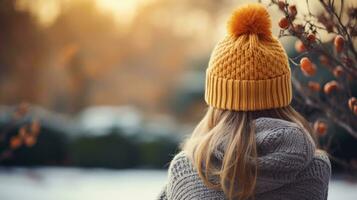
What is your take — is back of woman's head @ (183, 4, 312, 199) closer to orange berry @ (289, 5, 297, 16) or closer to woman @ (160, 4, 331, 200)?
woman @ (160, 4, 331, 200)

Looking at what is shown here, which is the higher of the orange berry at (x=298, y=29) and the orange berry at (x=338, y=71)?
the orange berry at (x=298, y=29)

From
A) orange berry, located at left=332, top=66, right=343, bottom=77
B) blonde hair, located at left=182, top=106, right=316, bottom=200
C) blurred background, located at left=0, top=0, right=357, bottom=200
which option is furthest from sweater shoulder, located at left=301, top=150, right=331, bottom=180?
blurred background, located at left=0, top=0, right=357, bottom=200

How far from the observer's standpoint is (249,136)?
6.19ft

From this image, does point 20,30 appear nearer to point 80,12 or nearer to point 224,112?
point 80,12

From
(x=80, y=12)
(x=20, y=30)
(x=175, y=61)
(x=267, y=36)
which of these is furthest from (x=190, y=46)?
(x=267, y=36)

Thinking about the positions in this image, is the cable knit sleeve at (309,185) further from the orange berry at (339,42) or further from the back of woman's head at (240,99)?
the orange berry at (339,42)

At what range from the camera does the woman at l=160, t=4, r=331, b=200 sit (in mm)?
1836

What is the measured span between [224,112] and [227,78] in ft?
0.38

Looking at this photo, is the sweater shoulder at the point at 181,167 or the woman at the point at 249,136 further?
the sweater shoulder at the point at 181,167

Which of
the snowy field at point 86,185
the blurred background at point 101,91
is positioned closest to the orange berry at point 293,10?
the snowy field at point 86,185

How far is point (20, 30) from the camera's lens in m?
7.51

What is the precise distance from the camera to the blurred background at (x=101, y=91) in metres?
6.95

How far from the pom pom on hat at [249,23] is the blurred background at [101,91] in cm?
436

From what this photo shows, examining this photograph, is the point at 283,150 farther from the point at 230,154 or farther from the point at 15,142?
the point at 15,142
